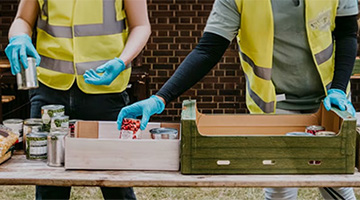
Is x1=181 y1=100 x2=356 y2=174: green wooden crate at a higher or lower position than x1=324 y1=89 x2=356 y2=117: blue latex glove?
lower

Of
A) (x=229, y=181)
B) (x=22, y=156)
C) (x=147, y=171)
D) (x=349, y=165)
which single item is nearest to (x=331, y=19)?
(x=349, y=165)

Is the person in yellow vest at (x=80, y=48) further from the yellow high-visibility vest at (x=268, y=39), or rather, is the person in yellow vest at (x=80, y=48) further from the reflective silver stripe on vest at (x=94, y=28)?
the yellow high-visibility vest at (x=268, y=39)

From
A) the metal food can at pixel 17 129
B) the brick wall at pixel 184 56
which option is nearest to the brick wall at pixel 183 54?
the brick wall at pixel 184 56

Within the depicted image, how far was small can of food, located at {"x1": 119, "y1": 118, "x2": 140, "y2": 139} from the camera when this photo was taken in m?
1.61

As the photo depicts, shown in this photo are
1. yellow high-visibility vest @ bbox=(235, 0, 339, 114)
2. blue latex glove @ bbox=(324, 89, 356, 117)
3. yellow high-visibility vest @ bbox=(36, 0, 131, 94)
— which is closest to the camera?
blue latex glove @ bbox=(324, 89, 356, 117)

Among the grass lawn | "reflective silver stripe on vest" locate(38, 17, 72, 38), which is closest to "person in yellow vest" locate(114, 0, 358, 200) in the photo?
"reflective silver stripe on vest" locate(38, 17, 72, 38)

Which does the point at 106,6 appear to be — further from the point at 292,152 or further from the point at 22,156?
the point at 292,152

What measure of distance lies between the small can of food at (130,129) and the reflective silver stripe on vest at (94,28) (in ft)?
1.60

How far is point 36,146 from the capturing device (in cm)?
167

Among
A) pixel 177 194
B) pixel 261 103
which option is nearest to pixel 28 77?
pixel 261 103

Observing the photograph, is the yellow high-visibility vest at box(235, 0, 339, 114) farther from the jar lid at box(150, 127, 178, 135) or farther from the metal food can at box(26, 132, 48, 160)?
the metal food can at box(26, 132, 48, 160)

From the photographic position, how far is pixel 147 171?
5.08ft

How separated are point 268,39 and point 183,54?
4.10 metres

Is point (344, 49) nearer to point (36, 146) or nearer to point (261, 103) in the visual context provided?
point (261, 103)
